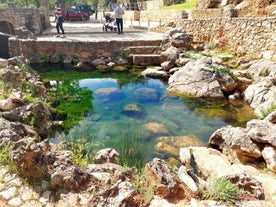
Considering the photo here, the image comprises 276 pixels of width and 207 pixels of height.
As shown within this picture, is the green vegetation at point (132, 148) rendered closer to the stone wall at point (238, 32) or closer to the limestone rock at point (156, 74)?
the limestone rock at point (156, 74)

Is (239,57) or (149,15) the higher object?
(149,15)

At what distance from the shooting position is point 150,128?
26.0 feet

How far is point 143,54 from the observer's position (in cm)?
1570

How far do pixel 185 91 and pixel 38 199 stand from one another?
812 centimetres

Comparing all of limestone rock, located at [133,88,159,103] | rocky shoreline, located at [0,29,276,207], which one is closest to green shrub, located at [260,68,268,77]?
rocky shoreline, located at [0,29,276,207]

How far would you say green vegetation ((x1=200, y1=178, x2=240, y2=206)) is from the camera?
12.0ft

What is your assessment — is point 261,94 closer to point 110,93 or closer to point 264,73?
point 264,73

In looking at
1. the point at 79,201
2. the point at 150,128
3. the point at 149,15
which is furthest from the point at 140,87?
the point at 149,15

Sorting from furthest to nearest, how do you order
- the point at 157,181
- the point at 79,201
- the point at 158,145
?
the point at 158,145, the point at 157,181, the point at 79,201

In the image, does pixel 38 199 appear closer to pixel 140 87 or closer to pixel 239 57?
pixel 140 87

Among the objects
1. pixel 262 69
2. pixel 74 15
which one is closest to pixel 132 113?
pixel 262 69

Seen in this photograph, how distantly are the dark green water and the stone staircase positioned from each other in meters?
2.79

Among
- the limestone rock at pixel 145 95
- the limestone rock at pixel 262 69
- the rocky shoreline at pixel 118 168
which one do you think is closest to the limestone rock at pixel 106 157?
the rocky shoreline at pixel 118 168

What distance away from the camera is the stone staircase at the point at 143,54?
15.2 m
